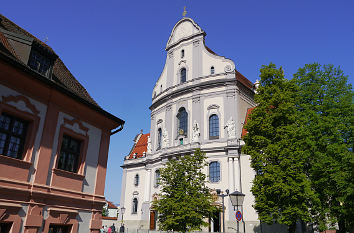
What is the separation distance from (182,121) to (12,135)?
27.7 metres

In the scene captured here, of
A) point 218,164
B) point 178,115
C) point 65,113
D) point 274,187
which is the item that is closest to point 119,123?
point 65,113

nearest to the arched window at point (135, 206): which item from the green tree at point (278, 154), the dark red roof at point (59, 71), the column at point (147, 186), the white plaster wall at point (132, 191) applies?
the white plaster wall at point (132, 191)

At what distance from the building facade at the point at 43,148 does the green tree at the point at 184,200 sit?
907 cm

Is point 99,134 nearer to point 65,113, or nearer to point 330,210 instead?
point 65,113

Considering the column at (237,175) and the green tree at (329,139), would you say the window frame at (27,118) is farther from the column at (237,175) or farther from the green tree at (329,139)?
the column at (237,175)

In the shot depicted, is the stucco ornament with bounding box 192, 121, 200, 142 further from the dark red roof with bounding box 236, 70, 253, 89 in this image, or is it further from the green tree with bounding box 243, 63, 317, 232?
the green tree with bounding box 243, 63, 317, 232

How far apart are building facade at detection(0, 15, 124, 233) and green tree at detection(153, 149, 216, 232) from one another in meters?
A: 9.07

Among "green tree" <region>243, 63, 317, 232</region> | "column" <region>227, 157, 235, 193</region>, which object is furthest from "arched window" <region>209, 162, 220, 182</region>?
→ "green tree" <region>243, 63, 317, 232</region>

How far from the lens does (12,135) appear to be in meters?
9.45

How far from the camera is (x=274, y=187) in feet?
62.3

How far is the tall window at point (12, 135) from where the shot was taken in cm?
916

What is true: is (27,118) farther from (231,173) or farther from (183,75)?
(183,75)

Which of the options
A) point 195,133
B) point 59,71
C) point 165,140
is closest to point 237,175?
point 195,133

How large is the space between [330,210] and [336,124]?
5.65m
